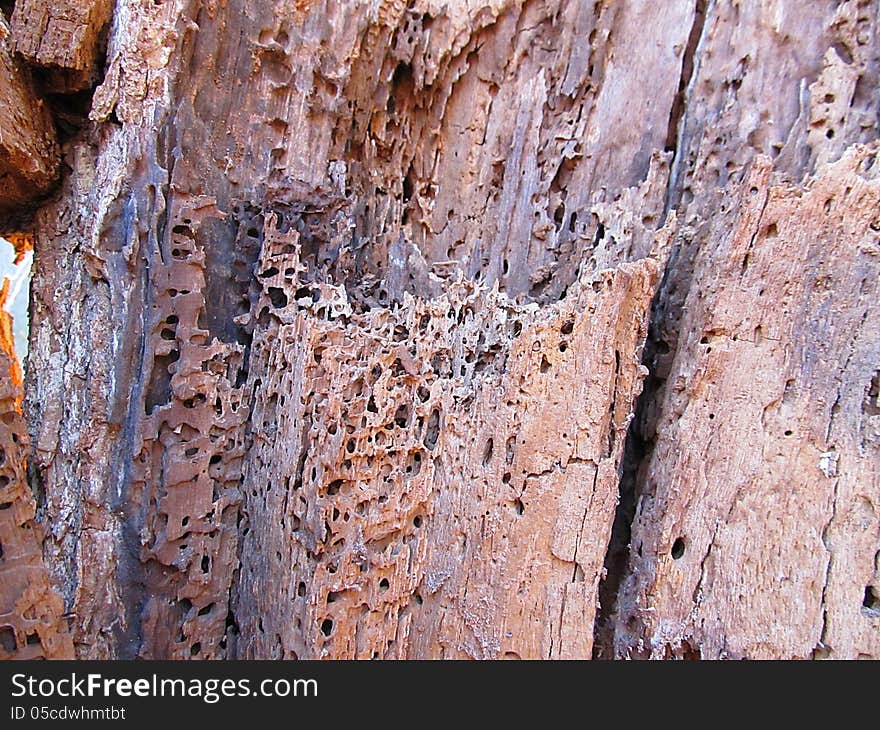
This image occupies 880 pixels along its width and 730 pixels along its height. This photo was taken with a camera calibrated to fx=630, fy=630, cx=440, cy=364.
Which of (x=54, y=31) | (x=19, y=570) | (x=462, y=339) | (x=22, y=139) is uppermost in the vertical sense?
(x=54, y=31)

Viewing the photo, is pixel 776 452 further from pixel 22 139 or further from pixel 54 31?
pixel 54 31

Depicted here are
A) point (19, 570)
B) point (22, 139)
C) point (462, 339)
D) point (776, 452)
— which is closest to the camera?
point (19, 570)

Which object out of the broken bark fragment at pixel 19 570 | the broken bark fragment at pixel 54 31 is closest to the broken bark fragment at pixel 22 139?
the broken bark fragment at pixel 54 31

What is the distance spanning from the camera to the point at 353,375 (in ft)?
10.4

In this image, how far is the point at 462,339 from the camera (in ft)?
10.8

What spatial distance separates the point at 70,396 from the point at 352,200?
2031 mm

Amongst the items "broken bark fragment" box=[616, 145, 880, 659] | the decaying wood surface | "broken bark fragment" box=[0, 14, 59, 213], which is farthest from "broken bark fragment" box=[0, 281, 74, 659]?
"broken bark fragment" box=[616, 145, 880, 659]

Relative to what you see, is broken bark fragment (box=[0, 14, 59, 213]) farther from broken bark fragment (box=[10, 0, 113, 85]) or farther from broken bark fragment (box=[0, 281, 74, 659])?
broken bark fragment (box=[0, 281, 74, 659])

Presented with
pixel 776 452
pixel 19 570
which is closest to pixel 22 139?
pixel 19 570

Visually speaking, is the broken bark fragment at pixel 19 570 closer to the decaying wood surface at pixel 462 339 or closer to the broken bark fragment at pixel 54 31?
the decaying wood surface at pixel 462 339

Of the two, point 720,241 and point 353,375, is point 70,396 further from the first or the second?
point 720,241

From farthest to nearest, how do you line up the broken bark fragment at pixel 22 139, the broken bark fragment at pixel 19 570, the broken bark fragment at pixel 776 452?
the broken bark fragment at pixel 22 139
the broken bark fragment at pixel 776 452
the broken bark fragment at pixel 19 570

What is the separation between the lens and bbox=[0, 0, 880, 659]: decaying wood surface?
9.77 ft

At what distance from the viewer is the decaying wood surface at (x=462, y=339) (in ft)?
9.77
